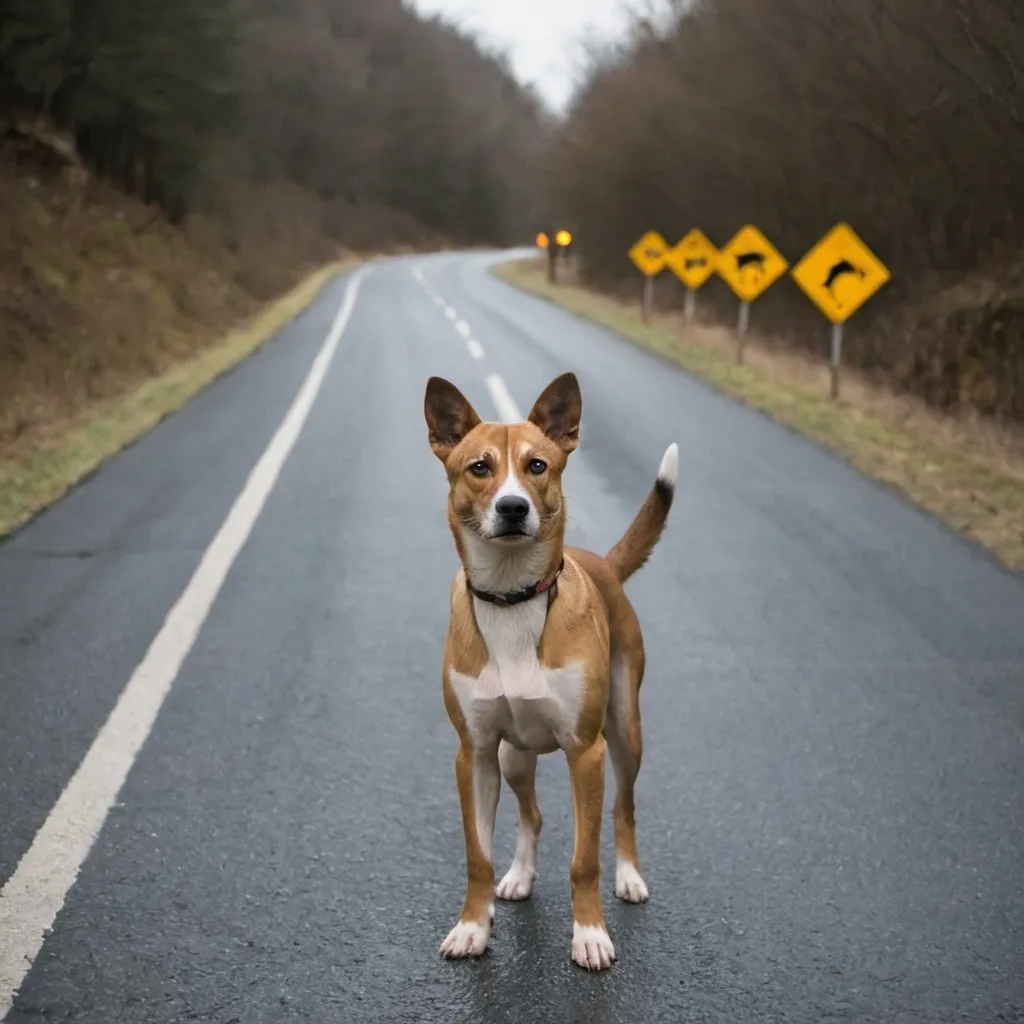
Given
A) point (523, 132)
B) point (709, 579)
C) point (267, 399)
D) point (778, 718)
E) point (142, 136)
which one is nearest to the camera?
point (778, 718)

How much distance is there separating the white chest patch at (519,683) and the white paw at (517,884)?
28.5 inches

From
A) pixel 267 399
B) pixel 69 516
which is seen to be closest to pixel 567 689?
pixel 69 516

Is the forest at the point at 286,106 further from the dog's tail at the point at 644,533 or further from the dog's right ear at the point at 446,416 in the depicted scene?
the dog's right ear at the point at 446,416

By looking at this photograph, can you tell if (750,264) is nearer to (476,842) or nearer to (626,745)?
(626,745)

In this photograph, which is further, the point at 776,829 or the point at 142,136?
the point at 142,136

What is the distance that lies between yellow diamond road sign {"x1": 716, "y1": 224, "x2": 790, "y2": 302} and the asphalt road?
10.3 meters

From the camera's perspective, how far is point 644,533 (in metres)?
4.05

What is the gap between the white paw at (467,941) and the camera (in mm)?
3412

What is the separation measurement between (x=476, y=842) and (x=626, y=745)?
0.56 m

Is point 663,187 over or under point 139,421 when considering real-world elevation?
over

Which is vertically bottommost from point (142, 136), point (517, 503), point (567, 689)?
point (567, 689)

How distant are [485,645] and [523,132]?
120m

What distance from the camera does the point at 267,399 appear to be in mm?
15609

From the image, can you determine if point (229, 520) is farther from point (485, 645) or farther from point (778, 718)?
point (485, 645)
